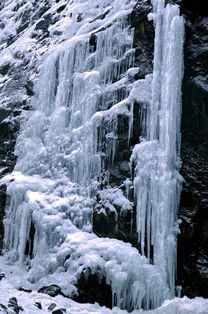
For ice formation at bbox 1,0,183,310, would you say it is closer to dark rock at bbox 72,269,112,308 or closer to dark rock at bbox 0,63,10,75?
dark rock at bbox 72,269,112,308

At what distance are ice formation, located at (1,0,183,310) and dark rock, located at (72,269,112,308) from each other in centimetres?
13

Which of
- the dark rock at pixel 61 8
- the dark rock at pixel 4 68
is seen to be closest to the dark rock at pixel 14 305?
the dark rock at pixel 4 68

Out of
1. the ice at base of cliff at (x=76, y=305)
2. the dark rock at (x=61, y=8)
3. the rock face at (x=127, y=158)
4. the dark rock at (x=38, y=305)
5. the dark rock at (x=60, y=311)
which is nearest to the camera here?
the ice at base of cliff at (x=76, y=305)

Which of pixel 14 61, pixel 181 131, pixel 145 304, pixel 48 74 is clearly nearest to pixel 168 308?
pixel 145 304

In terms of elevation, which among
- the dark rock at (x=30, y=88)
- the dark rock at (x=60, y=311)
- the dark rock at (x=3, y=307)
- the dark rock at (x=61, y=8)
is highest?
the dark rock at (x=61, y=8)

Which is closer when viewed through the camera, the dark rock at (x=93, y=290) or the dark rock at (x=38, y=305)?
the dark rock at (x=38, y=305)

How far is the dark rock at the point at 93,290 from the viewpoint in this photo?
9.27m

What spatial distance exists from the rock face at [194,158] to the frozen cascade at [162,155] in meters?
0.24

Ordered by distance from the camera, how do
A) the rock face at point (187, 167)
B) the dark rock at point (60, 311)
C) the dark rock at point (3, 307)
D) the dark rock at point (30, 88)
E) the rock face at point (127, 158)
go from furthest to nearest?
the dark rock at point (30, 88)
the rock face at point (127, 158)
the rock face at point (187, 167)
the dark rock at point (60, 311)
the dark rock at point (3, 307)

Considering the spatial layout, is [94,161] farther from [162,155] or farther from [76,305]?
Result: [76,305]

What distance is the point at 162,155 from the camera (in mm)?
9703

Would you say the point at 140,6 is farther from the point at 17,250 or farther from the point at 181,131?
the point at 17,250

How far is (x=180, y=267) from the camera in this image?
924 cm

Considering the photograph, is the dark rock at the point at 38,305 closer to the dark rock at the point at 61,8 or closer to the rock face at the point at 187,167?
the rock face at the point at 187,167
